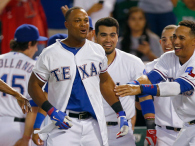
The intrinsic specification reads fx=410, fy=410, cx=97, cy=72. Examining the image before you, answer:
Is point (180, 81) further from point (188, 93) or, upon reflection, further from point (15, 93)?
point (15, 93)

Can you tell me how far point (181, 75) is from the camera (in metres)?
4.37

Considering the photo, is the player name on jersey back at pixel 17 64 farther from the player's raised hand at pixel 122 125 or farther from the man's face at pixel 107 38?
the player's raised hand at pixel 122 125

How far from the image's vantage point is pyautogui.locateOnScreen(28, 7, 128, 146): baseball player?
13.1 feet

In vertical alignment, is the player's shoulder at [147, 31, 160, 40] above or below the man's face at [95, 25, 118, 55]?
below

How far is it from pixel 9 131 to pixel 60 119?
1553mm

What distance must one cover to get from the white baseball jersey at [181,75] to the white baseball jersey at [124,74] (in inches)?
18.3

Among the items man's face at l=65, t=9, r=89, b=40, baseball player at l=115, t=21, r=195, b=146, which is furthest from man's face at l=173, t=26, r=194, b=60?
man's face at l=65, t=9, r=89, b=40

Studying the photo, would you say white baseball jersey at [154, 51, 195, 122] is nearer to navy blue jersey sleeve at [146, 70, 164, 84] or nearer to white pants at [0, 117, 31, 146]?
navy blue jersey sleeve at [146, 70, 164, 84]

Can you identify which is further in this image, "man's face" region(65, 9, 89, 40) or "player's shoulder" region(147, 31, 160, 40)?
"player's shoulder" region(147, 31, 160, 40)

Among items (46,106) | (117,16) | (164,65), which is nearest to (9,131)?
(46,106)

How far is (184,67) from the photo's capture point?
4562 mm

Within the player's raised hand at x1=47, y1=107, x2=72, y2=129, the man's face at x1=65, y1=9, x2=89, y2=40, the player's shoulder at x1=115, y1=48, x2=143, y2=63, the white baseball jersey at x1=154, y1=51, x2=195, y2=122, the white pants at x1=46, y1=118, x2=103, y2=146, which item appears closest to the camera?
the player's raised hand at x1=47, y1=107, x2=72, y2=129

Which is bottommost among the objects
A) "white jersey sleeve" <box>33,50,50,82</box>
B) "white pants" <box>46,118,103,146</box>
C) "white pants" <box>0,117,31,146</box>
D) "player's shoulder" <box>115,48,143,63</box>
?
"white pants" <box>0,117,31,146</box>

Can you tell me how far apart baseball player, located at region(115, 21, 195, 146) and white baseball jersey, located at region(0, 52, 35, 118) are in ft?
4.90
